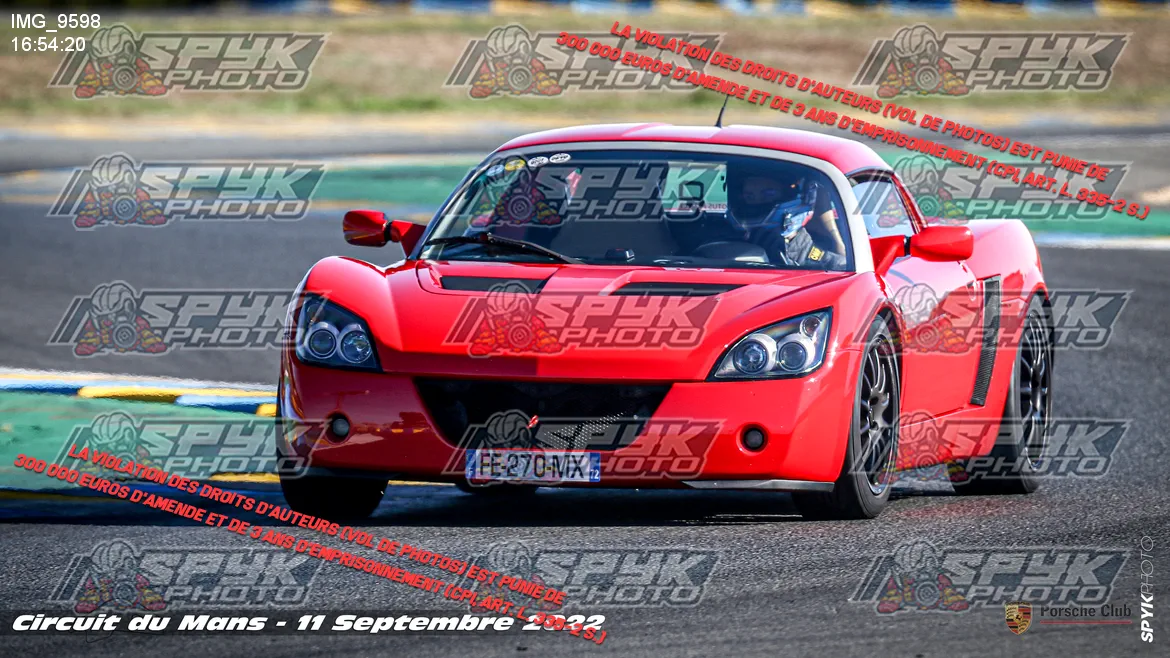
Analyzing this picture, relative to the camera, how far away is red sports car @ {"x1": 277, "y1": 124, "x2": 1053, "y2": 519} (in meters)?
6.29

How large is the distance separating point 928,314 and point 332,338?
2.32 meters

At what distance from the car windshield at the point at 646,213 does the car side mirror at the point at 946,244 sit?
28 cm

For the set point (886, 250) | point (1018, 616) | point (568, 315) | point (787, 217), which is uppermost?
point (787, 217)

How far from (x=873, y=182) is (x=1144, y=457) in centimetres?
173

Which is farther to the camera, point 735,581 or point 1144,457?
point 1144,457

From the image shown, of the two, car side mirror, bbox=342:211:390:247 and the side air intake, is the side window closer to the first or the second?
the side air intake

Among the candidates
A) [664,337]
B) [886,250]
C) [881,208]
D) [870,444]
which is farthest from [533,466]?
[881,208]

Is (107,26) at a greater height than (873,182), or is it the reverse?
(107,26)

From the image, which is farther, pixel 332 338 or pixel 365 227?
pixel 365 227

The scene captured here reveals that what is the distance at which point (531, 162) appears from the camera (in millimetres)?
7809

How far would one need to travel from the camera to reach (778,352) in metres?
6.38

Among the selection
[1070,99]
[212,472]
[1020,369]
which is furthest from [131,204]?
[1070,99]

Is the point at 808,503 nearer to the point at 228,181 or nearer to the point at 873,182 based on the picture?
the point at 873,182

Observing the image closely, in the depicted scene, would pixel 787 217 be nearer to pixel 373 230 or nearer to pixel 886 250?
pixel 886 250
